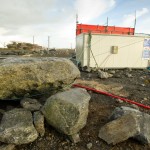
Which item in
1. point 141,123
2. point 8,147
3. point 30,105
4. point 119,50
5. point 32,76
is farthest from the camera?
point 119,50

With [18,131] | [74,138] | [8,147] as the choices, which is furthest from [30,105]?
[74,138]

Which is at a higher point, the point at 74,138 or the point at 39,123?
the point at 39,123

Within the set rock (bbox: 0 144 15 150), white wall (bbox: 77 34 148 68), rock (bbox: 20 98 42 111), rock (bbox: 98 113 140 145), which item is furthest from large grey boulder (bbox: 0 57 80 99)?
white wall (bbox: 77 34 148 68)

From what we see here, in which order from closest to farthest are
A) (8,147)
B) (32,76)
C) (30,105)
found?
(8,147) < (30,105) < (32,76)

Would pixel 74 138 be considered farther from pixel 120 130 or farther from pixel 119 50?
pixel 119 50

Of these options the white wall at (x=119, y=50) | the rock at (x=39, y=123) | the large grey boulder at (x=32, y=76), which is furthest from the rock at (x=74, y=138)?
the white wall at (x=119, y=50)

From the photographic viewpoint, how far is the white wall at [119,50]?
31.0 feet

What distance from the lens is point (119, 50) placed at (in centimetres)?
988

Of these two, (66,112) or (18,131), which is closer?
(18,131)

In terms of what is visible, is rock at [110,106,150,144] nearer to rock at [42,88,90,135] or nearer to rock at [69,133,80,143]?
rock at [42,88,90,135]

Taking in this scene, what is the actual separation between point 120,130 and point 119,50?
24.6ft

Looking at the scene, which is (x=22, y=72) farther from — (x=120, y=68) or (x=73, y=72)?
(x=120, y=68)

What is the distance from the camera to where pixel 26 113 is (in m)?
3.29

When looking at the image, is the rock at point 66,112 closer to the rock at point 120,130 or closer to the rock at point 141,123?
the rock at point 120,130
